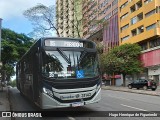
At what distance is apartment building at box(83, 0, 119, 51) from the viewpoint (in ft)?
152

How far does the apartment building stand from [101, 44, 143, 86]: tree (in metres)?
5.57

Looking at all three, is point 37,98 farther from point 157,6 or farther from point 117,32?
point 117,32

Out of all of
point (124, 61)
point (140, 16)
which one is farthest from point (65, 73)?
point (140, 16)

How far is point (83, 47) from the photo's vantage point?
12.8 metres

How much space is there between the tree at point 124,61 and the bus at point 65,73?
4247cm

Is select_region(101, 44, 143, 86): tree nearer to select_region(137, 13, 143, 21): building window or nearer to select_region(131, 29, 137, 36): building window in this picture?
select_region(131, 29, 137, 36): building window

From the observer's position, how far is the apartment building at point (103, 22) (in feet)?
152

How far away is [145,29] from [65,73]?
140 feet

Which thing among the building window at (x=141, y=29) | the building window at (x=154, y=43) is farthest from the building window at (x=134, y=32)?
the building window at (x=154, y=43)

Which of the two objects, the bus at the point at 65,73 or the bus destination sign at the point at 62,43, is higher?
the bus destination sign at the point at 62,43

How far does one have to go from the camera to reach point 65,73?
39.7 feet

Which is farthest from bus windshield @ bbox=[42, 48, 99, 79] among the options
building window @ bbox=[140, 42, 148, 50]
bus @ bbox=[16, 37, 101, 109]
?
building window @ bbox=[140, 42, 148, 50]

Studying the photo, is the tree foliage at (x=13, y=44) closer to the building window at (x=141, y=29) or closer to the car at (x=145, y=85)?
the car at (x=145, y=85)

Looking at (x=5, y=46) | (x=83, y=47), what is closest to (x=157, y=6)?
(x=5, y=46)
